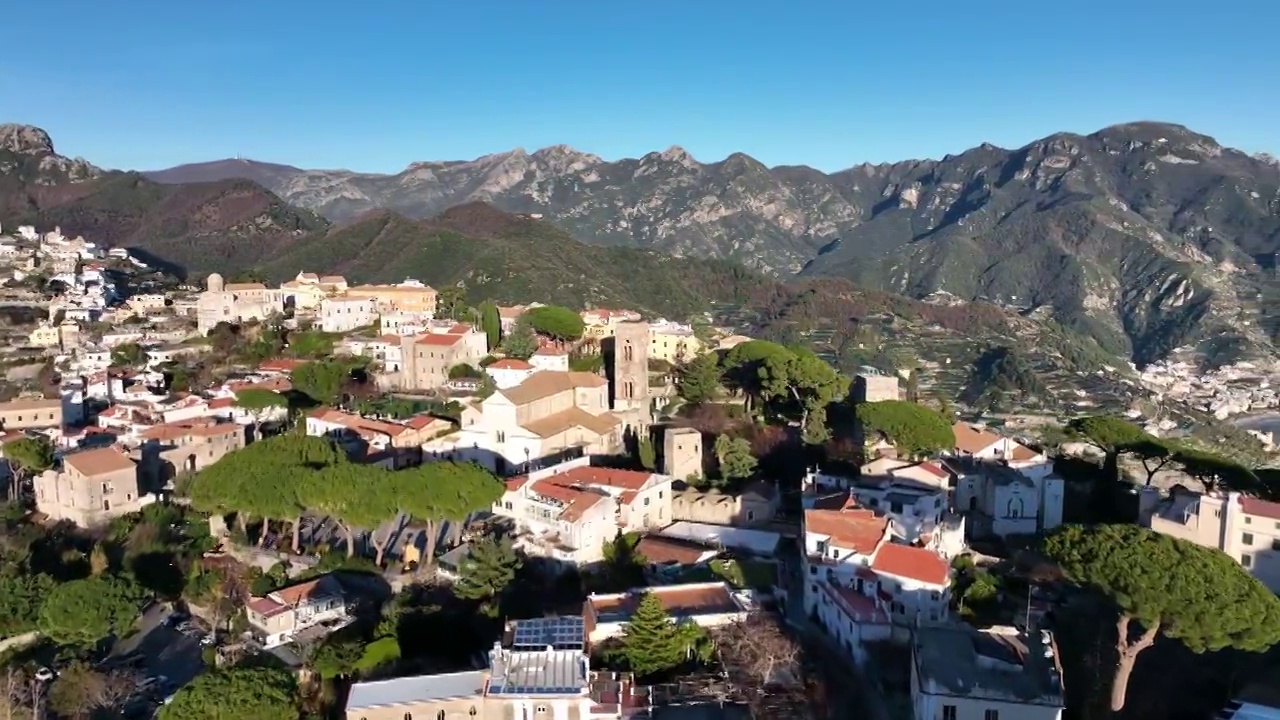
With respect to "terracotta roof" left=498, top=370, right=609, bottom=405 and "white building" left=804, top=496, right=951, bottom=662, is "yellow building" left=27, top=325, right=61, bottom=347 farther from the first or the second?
"white building" left=804, top=496, right=951, bottom=662

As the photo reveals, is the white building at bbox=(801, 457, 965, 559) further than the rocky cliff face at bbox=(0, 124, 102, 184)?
No

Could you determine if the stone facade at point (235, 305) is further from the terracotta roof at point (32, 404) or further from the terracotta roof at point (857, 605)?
the terracotta roof at point (857, 605)

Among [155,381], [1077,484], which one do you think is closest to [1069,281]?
[1077,484]

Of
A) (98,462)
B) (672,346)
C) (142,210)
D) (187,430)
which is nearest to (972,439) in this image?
(672,346)

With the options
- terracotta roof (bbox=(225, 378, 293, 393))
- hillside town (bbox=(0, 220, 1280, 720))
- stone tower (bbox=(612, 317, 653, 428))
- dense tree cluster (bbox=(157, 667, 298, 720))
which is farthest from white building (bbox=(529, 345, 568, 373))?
dense tree cluster (bbox=(157, 667, 298, 720))

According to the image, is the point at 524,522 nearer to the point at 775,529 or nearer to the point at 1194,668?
the point at 775,529

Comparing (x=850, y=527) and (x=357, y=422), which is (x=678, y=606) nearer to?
(x=850, y=527)
